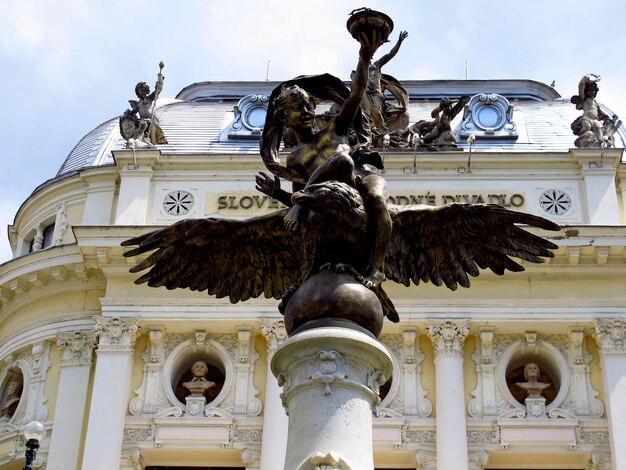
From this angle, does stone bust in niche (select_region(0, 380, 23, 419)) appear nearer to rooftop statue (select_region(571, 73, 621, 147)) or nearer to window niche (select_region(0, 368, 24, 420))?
window niche (select_region(0, 368, 24, 420))

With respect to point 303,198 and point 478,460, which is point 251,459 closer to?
point 478,460

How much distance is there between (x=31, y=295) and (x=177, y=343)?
5.12 metres

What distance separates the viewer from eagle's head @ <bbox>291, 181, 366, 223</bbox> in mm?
9836

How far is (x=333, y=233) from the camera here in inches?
397

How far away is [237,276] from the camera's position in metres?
11.1

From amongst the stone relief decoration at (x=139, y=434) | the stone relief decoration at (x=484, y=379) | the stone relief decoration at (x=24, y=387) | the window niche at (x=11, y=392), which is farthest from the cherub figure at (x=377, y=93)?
the window niche at (x=11, y=392)

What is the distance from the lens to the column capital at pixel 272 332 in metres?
29.2

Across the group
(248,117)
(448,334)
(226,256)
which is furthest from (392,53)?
(248,117)

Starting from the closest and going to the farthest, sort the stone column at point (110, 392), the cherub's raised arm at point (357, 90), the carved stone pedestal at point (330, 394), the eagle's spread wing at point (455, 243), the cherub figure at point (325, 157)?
the carved stone pedestal at point (330, 394), the cherub figure at point (325, 157), the cherub's raised arm at point (357, 90), the eagle's spread wing at point (455, 243), the stone column at point (110, 392)

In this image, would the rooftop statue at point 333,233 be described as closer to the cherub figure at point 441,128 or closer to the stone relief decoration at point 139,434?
the stone relief decoration at point 139,434

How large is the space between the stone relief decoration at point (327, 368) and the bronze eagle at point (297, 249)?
1.36 m

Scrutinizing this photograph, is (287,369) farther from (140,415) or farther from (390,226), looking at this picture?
(140,415)

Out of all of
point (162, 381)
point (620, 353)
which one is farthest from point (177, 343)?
point (620, 353)

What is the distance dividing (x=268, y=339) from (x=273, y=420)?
2.25m
